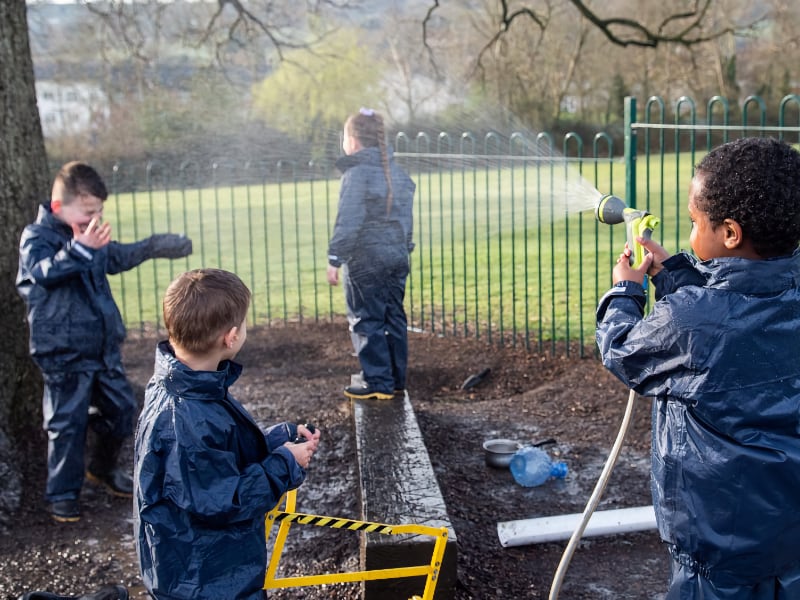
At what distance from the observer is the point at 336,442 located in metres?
5.06

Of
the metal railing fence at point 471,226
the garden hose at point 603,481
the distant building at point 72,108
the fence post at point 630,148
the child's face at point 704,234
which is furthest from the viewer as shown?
the distant building at point 72,108

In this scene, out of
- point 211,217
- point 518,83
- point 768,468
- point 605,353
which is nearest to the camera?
point 768,468

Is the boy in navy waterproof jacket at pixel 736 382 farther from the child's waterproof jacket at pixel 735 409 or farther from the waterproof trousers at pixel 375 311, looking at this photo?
the waterproof trousers at pixel 375 311

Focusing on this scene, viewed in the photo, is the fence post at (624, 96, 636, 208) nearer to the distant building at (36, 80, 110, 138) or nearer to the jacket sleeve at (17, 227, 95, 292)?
the jacket sleeve at (17, 227, 95, 292)

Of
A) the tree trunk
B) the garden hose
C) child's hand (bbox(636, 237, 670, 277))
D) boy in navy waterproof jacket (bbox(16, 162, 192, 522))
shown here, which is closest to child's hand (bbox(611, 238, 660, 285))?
child's hand (bbox(636, 237, 670, 277))

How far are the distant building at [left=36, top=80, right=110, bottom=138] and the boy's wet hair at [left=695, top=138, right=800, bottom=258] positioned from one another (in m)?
14.4

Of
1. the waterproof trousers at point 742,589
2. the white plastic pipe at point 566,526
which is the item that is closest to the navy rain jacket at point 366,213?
the white plastic pipe at point 566,526

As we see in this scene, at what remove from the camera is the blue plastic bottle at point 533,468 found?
4555mm

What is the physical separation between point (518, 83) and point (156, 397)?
13.2 metres

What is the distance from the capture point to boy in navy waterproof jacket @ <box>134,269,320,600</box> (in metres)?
2.27

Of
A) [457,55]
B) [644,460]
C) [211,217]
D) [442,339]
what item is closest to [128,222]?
[211,217]

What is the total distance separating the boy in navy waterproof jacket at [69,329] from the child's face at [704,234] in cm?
291

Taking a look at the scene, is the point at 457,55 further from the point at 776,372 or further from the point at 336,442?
the point at 776,372

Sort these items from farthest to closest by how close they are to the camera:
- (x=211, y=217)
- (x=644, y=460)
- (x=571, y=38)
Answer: (x=571, y=38), (x=211, y=217), (x=644, y=460)
